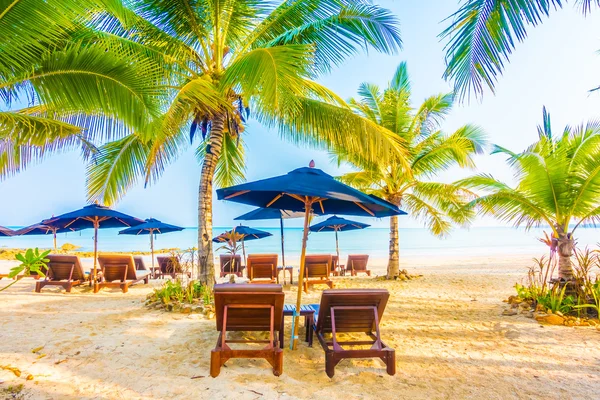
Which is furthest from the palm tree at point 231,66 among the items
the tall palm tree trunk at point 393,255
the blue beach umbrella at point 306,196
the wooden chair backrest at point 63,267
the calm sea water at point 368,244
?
the calm sea water at point 368,244

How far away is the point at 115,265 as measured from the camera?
7863 millimetres

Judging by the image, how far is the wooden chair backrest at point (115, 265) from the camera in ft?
25.7

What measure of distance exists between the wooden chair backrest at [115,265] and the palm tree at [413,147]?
650 centimetres

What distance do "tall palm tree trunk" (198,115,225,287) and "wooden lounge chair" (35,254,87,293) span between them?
3.47m

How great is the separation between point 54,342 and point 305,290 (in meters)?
5.22

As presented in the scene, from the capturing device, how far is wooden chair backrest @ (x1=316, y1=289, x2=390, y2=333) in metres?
3.38

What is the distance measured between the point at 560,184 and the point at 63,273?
10.6 meters

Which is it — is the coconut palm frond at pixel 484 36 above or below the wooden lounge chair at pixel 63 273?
above

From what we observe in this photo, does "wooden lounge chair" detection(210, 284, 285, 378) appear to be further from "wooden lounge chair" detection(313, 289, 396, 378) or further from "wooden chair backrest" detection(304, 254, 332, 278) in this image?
"wooden chair backrest" detection(304, 254, 332, 278)

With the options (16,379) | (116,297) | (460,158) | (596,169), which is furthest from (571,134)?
(116,297)

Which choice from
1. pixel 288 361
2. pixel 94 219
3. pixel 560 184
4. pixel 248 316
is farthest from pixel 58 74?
pixel 560 184

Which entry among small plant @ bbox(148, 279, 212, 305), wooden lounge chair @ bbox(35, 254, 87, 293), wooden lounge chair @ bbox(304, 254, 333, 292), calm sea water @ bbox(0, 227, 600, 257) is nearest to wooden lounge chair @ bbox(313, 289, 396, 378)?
small plant @ bbox(148, 279, 212, 305)

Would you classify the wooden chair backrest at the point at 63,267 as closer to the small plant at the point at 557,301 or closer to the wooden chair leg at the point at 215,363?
the wooden chair leg at the point at 215,363

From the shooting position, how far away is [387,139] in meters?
5.77
